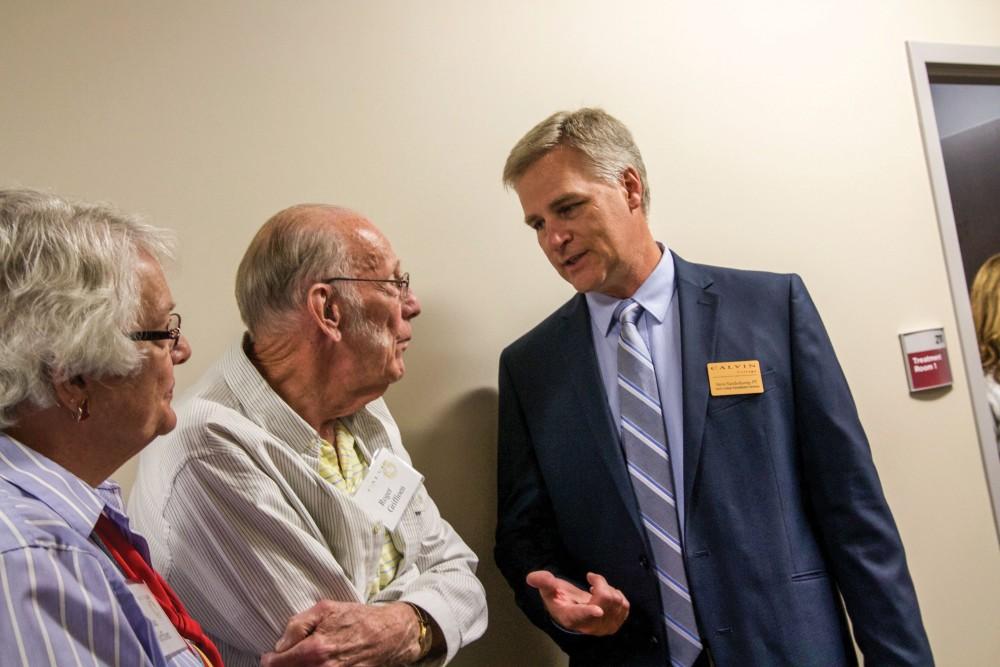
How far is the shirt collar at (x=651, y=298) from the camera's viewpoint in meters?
1.99

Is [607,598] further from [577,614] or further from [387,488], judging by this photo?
[387,488]

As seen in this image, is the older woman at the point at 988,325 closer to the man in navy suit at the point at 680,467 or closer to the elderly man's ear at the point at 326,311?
the man in navy suit at the point at 680,467

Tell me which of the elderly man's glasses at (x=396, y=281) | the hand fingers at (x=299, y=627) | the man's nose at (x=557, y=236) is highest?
the man's nose at (x=557, y=236)

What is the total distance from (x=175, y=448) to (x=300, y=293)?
391 millimetres

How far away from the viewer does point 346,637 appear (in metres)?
1.41

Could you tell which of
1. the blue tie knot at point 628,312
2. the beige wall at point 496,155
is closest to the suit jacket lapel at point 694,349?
the blue tie knot at point 628,312

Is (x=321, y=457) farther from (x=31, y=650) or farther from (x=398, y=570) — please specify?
(x=31, y=650)

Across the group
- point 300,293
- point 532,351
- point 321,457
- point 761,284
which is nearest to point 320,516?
point 321,457

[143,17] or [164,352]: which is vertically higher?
[143,17]

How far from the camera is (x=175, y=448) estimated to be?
4.88 ft

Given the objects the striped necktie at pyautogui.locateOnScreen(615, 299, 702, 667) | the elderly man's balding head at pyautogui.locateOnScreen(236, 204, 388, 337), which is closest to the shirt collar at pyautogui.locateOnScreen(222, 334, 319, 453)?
the elderly man's balding head at pyautogui.locateOnScreen(236, 204, 388, 337)

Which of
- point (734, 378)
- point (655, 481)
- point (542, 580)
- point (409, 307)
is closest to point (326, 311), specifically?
point (409, 307)

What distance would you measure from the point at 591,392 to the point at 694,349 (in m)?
0.27

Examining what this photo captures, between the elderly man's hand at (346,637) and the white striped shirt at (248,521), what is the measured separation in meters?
0.05
